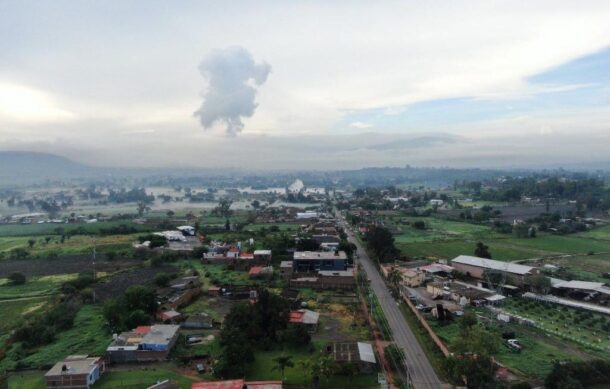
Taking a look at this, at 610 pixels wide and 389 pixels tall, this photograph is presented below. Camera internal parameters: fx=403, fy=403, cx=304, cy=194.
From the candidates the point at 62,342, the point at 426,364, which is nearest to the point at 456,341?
the point at 426,364

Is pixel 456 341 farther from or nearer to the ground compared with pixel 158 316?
farther from the ground

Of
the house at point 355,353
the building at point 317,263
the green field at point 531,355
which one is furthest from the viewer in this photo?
the building at point 317,263

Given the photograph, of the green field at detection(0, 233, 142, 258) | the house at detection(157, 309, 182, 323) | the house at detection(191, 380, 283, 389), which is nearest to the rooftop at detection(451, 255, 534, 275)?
the house at detection(191, 380, 283, 389)

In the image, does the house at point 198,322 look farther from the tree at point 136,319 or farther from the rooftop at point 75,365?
the rooftop at point 75,365

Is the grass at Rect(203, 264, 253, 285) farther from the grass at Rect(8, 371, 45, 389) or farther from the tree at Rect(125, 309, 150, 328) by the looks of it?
the grass at Rect(8, 371, 45, 389)

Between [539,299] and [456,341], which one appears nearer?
[456,341]

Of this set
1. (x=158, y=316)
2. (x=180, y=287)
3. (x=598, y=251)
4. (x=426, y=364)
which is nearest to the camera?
(x=426, y=364)

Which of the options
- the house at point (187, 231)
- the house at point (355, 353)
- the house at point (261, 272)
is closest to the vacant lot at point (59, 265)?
the house at point (187, 231)

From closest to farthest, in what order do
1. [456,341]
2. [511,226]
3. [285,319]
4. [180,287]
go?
[456,341]
[285,319]
[180,287]
[511,226]

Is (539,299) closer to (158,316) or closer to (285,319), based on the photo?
(285,319)
